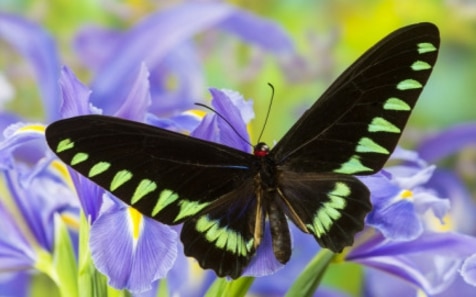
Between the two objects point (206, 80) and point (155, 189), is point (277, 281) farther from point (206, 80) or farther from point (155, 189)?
point (155, 189)

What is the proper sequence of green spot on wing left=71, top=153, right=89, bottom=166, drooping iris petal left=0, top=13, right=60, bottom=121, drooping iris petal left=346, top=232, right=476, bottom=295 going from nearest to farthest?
1. green spot on wing left=71, top=153, right=89, bottom=166
2. drooping iris petal left=346, top=232, right=476, bottom=295
3. drooping iris petal left=0, top=13, right=60, bottom=121

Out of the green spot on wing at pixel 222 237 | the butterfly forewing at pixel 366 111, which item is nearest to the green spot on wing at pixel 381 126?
the butterfly forewing at pixel 366 111

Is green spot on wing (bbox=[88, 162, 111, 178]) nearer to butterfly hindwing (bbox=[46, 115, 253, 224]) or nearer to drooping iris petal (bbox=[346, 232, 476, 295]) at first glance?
butterfly hindwing (bbox=[46, 115, 253, 224])

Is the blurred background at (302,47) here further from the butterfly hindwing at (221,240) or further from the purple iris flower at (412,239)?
the butterfly hindwing at (221,240)

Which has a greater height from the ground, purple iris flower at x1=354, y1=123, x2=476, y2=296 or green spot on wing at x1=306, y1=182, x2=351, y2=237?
green spot on wing at x1=306, y1=182, x2=351, y2=237

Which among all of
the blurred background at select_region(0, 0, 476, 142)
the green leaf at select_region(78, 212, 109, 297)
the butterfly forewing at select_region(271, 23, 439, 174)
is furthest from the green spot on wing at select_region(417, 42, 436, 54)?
the blurred background at select_region(0, 0, 476, 142)

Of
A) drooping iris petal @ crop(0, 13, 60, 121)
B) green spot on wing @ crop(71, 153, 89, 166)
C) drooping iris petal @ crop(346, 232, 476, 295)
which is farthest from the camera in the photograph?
drooping iris petal @ crop(0, 13, 60, 121)
